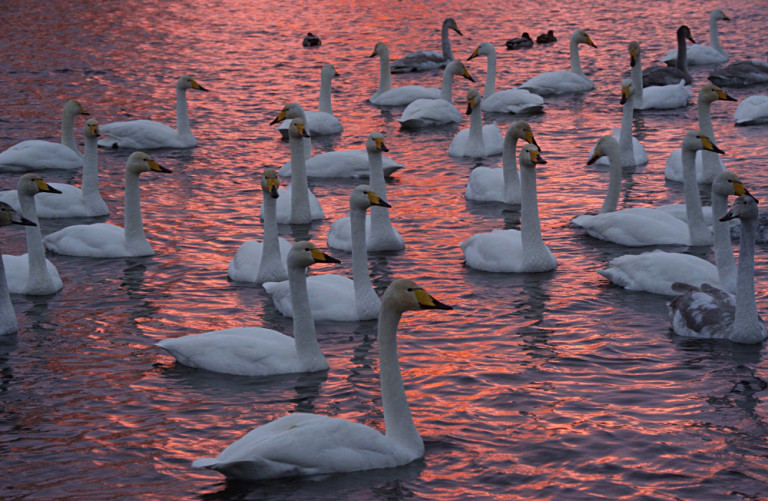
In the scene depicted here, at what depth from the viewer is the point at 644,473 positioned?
7.82 m

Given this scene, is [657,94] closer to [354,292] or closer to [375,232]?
[375,232]

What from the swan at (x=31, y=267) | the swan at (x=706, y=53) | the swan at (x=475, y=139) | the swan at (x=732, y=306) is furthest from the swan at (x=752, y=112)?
the swan at (x=31, y=267)

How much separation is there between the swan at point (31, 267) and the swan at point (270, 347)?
9.34ft

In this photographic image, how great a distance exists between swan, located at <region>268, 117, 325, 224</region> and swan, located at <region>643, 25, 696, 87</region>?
1102 cm

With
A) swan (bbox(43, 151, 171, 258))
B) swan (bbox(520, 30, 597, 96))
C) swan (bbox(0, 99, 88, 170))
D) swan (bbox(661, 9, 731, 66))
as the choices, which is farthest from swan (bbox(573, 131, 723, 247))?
swan (bbox(661, 9, 731, 66))

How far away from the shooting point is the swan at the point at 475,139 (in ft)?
59.6

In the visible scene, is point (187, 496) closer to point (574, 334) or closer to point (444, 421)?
point (444, 421)

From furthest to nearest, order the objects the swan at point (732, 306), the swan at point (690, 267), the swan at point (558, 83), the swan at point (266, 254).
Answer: the swan at point (558, 83) → the swan at point (266, 254) → the swan at point (690, 267) → the swan at point (732, 306)

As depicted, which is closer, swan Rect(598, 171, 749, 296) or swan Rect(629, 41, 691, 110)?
swan Rect(598, 171, 749, 296)

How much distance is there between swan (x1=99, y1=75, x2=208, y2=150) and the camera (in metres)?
19.2

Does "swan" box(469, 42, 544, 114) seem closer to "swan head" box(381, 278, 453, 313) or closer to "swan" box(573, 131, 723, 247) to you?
"swan" box(573, 131, 723, 247)

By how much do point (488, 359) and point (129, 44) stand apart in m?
24.0

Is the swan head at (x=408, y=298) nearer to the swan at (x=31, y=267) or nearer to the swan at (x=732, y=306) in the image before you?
the swan at (x=732, y=306)

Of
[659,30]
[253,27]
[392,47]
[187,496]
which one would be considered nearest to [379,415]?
[187,496]
